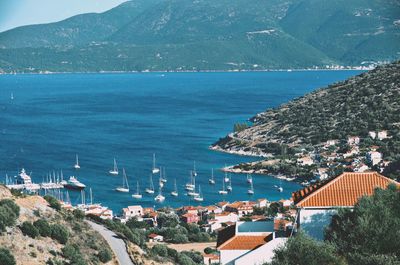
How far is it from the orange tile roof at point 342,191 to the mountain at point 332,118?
45.0 metres

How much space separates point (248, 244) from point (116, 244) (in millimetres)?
5773

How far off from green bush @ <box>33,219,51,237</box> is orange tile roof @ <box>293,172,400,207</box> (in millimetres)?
6267

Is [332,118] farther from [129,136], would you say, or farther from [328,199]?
[328,199]

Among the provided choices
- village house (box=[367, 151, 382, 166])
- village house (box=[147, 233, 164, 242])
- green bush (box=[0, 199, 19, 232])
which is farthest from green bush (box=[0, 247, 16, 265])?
village house (box=[367, 151, 382, 166])

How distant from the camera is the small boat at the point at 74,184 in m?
54.2

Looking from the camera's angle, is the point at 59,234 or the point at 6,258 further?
the point at 59,234

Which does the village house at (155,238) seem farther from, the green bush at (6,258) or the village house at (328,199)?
the village house at (328,199)

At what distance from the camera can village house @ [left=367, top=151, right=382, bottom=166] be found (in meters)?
→ 55.5

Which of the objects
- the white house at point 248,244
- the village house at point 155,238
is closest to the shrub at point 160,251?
the white house at point 248,244

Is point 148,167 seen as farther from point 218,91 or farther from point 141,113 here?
point 218,91

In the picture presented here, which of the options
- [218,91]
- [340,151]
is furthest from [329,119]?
[218,91]

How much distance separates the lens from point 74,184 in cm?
5478

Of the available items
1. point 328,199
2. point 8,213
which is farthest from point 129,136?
point 328,199

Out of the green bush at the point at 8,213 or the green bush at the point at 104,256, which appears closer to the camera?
the green bush at the point at 8,213
